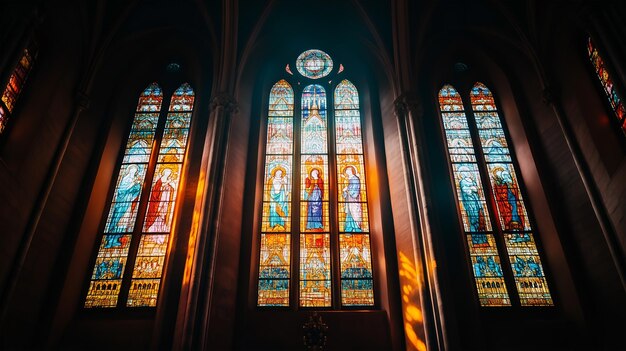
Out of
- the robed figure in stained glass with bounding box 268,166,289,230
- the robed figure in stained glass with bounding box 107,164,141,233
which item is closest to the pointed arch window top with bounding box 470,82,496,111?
the robed figure in stained glass with bounding box 268,166,289,230

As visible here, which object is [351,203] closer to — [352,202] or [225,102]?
[352,202]

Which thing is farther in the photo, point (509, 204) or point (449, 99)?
point (449, 99)

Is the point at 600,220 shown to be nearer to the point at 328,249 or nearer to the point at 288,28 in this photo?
the point at 328,249

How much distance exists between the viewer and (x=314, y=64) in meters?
12.3

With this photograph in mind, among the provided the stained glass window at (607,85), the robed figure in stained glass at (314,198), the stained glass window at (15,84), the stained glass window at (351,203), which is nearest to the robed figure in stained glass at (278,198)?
the robed figure in stained glass at (314,198)

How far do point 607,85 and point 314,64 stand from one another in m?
6.79

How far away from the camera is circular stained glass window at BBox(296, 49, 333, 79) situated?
39.8 feet

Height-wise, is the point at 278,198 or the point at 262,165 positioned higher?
the point at 262,165

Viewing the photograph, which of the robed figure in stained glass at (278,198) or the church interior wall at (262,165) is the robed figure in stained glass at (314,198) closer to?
the robed figure in stained glass at (278,198)

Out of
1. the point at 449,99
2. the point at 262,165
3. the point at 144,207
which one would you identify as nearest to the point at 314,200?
the point at 262,165

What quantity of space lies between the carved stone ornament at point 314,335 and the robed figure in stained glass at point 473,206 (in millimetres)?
3730

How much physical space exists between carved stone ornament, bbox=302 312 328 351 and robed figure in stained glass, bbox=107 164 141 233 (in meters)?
4.43

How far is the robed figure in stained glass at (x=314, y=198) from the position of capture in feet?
32.1

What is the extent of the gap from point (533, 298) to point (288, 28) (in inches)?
334
